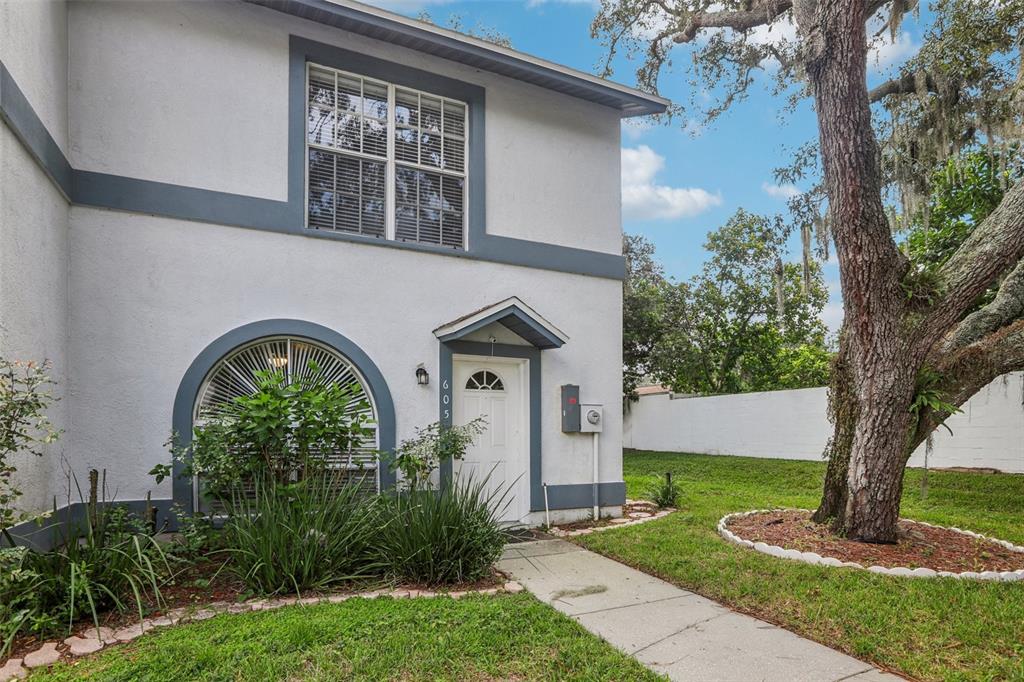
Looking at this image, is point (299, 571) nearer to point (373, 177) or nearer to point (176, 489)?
point (176, 489)

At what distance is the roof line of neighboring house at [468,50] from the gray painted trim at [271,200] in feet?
1.00

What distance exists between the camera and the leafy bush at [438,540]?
4.96 m

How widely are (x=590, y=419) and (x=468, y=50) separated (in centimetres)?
480

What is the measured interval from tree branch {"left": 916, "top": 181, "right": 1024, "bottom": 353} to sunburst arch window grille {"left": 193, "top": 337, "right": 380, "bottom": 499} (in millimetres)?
5799

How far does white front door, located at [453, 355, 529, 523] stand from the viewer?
7348mm

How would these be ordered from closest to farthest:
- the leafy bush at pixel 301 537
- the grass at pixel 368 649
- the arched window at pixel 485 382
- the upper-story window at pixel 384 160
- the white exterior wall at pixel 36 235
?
the grass at pixel 368 649 → the white exterior wall at pixel 36 235 → the leafy bush at pixel 301 537 → the upper-story window at pixel 384 160 → the arched window at pixel 485 382

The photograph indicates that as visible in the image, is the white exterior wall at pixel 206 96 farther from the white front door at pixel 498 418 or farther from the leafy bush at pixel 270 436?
the leafy bush at pixel 270 436

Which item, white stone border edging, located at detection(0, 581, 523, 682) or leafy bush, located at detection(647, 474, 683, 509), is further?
leafy bush, located at detection(647, 474, 683, 509)

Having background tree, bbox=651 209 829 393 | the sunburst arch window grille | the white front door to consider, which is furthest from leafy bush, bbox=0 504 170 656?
background tree, bbox=651 209 829 393

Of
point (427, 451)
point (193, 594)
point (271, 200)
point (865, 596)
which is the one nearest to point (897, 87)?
point (865, 596)

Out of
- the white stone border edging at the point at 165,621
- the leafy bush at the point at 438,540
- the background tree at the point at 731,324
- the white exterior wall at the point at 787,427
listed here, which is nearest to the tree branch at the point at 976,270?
the white exterior wall at the point at 787,427

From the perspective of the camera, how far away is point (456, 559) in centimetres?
502

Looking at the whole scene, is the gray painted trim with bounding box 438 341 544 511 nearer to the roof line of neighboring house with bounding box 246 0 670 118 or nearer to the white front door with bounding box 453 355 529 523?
the white front door with bounding box 453 355 529 523

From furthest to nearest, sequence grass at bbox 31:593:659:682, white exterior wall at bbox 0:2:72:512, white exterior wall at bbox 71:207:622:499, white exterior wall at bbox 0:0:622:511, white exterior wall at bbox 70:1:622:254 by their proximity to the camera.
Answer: white exterior wall at bbox 70:1:622:254
white exterior wall at bbox 71:207:622:499
white exterior wall at bbox 0:0:622:511
white exterior wall at bbox 0:2:72:512
grass at bbox 31:593:659:682
